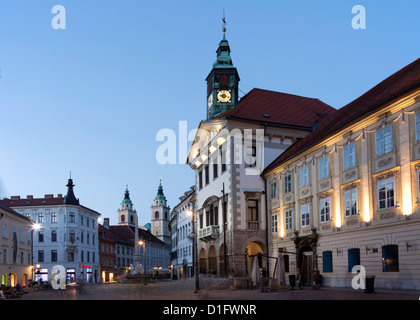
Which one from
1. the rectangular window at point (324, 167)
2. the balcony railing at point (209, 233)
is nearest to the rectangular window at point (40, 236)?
the balcony railing at point (209, 233)

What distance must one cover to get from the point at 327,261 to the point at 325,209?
129 inches

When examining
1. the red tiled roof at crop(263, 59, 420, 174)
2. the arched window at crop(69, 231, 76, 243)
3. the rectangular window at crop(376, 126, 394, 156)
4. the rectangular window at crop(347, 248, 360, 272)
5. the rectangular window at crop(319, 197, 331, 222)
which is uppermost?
the red tiled roof at crop(263, 59, 420, 174)

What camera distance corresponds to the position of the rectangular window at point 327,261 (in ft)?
104

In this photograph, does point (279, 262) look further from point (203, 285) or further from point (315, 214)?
point (203, 285)

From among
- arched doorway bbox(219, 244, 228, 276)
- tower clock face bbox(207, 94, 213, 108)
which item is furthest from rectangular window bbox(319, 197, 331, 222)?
tower clock face bbox(207, 94, 213, 108)

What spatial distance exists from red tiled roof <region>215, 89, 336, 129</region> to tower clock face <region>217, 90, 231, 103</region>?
261 cm

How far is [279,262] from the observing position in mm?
31375

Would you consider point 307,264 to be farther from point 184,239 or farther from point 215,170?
point 184,239

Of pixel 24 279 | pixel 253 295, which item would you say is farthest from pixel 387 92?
pixel 24 279

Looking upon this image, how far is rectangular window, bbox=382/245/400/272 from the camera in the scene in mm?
25109

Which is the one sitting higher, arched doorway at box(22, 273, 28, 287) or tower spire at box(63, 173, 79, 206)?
tower spire at box(63, 173, 79, 206)

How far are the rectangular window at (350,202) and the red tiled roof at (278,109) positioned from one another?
46.1ft

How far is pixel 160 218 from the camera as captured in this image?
580 ft

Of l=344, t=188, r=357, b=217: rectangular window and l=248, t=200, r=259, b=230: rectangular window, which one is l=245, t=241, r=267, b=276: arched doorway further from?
l=344, t=188, r=357, b=217: rectangular window
